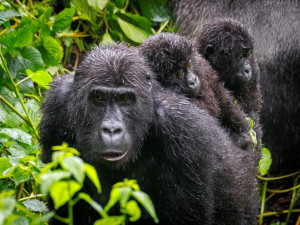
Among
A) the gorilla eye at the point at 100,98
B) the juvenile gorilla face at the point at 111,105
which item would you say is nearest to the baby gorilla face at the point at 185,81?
the juvenile gorilla face at the point at 111,105

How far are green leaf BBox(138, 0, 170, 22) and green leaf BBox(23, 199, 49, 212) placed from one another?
307cm

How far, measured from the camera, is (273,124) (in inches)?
227

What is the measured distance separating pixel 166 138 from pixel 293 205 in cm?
313

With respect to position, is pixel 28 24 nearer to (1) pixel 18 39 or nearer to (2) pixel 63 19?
(1) pixel 18 39

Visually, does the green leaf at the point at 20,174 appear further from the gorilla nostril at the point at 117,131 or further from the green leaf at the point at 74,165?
the green leaf at the point at 74,165

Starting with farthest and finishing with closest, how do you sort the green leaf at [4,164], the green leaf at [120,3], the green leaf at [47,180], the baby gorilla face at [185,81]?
the green leaf at [120,3] → the baby gorilla face at [185,81] → the green leaf at [4,164] → the green leaf at [47,180]

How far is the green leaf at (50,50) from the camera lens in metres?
4.83

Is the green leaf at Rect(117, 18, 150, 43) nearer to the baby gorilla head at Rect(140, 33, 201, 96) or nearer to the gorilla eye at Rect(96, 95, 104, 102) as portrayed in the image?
the baby gorilla head at Rect(140, 33, 201, 96)

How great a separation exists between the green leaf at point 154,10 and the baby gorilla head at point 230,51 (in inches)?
66.5

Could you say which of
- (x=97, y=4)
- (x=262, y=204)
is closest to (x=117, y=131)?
(x=97, y=4)

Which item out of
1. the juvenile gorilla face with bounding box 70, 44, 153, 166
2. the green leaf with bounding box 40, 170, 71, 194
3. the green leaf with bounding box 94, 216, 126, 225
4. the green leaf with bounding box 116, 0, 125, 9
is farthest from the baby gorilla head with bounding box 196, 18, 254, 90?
the green leaf with bounding box 40, 170, 71, 194

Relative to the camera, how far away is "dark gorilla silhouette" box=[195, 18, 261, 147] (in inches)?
178

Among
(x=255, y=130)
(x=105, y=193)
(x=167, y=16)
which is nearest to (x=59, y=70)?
(x=167, y=16)

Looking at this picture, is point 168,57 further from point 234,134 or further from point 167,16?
point 167,16
